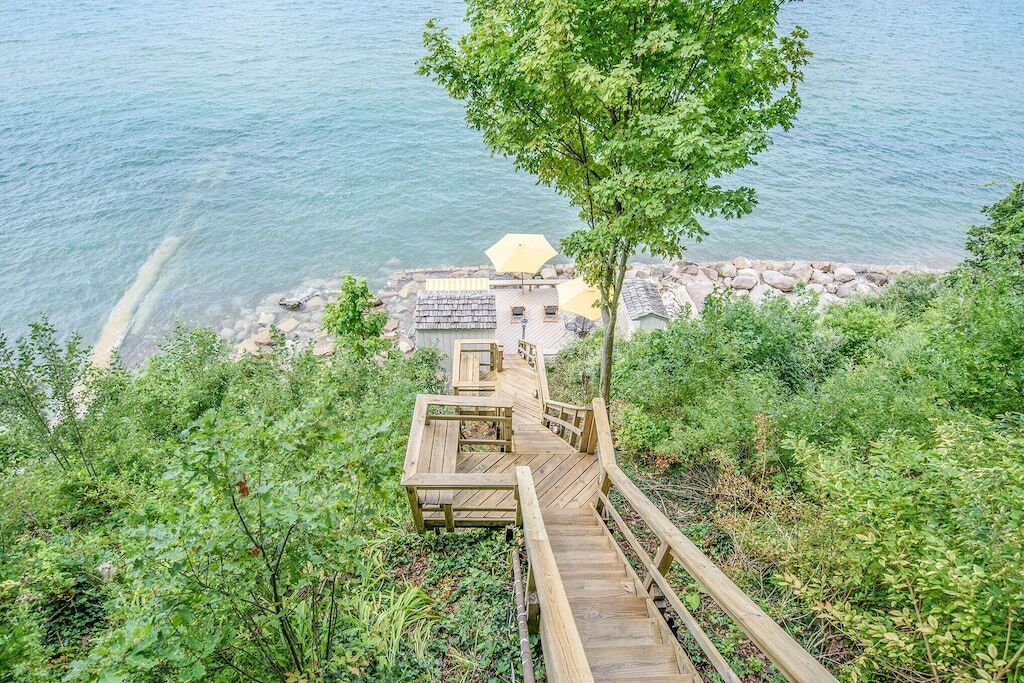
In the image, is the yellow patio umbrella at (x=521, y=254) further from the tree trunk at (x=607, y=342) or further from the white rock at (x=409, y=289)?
the tree trunk at (x=607, y=342)

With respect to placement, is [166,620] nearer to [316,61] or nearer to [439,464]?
[439,464]

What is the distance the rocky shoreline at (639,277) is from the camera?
71.0 feet

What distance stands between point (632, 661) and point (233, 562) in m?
2.84

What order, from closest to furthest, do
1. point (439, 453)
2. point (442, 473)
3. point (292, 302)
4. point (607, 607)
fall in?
1. point (607, 607)
2. point (442, 473)
3. point (439, 453)
4. point (292, 302)

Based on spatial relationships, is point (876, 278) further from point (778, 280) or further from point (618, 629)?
point (618, 629)

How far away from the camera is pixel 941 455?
4602mm

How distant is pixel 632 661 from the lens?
147 inches

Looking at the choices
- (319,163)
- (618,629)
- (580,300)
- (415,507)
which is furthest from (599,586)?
(319,163)

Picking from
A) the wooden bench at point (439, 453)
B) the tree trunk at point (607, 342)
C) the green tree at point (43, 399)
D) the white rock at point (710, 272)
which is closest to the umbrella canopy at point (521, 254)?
the white rock at point (710, 272)

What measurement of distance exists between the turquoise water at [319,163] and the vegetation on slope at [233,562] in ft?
53.7

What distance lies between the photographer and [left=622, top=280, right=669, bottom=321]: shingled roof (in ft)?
60.6

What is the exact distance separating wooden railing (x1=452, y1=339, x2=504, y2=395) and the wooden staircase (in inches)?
257

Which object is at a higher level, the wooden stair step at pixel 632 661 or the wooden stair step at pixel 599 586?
the wooden stair step at pixel 632 661

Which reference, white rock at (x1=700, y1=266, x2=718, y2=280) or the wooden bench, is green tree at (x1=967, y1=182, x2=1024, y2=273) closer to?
white rock at (x1=700, y1=266, x2=718, y2=280)
